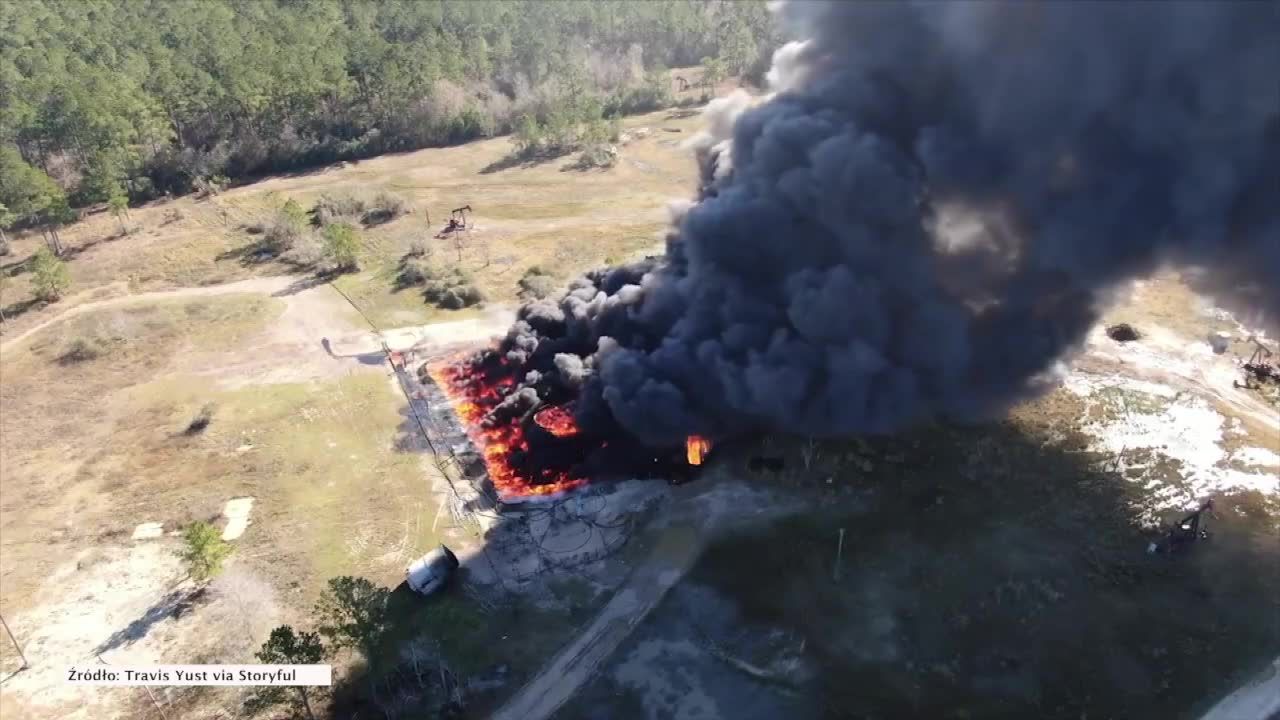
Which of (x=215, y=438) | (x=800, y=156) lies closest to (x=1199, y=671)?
(x=800, y=156)

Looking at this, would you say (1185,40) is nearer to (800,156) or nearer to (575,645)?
(800,156)

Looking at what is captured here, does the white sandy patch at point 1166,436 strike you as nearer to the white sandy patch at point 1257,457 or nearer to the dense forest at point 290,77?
the white sandy patch at point 1257,457

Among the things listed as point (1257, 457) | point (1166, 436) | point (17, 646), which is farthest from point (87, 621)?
point (1257, 457)

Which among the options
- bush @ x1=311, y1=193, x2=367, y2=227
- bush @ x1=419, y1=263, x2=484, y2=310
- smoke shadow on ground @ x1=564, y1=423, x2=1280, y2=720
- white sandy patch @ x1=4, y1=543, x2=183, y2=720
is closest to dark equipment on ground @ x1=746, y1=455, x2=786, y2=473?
smoke shadow on ground @ x1=564, y1=423, x2=1280, y2=720

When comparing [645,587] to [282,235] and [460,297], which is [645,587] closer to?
[460,297]

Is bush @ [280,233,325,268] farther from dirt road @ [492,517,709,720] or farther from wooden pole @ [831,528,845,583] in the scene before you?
wooden pole @ [831,528,845,583]

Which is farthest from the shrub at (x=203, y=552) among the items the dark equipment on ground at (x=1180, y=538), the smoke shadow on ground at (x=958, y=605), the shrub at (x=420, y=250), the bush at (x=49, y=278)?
the dark equipment on ground at (x=1180, y=538)
